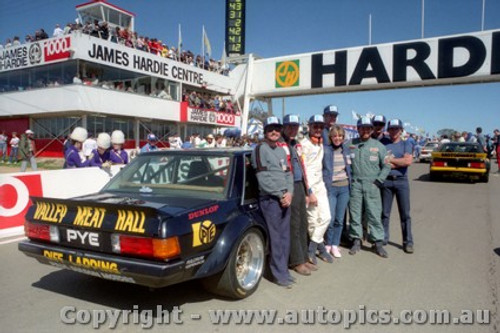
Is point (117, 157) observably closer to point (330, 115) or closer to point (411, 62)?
point (330, 115)

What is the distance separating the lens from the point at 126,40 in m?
23.3

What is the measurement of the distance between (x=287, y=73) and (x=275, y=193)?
17006 millimetres

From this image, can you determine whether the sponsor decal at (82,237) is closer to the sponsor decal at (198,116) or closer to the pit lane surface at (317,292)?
→ the pit lane surface at (317,292)

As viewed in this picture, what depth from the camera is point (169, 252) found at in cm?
287

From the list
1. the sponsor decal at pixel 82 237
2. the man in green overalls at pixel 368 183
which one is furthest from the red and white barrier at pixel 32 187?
the man in green overalls at pixel 368 183

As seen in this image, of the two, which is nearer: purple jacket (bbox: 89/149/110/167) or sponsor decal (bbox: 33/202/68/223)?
sponsor decal (bbox: 33/202/68/223)

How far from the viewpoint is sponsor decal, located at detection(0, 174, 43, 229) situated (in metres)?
6.20

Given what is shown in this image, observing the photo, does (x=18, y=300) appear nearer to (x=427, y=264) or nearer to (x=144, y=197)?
(x=144, y=197)

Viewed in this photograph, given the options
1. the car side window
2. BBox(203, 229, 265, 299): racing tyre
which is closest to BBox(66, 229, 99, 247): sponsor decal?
BBox(203, 229, 265, 299): racing tyre

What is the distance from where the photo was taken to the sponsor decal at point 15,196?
620 cm

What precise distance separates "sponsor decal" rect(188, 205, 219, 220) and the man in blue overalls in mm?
3027

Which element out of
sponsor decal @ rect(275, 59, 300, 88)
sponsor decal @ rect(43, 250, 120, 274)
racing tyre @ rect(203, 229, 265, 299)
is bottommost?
racing tyre @ rect(203, 229, 265, 299)

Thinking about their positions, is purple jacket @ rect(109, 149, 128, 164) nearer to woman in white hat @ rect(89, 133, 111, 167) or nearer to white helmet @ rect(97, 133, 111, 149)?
woman in white hat @ rect(89, 133, 111, 167)

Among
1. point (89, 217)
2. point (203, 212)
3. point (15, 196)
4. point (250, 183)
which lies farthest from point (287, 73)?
point (89, 217)
